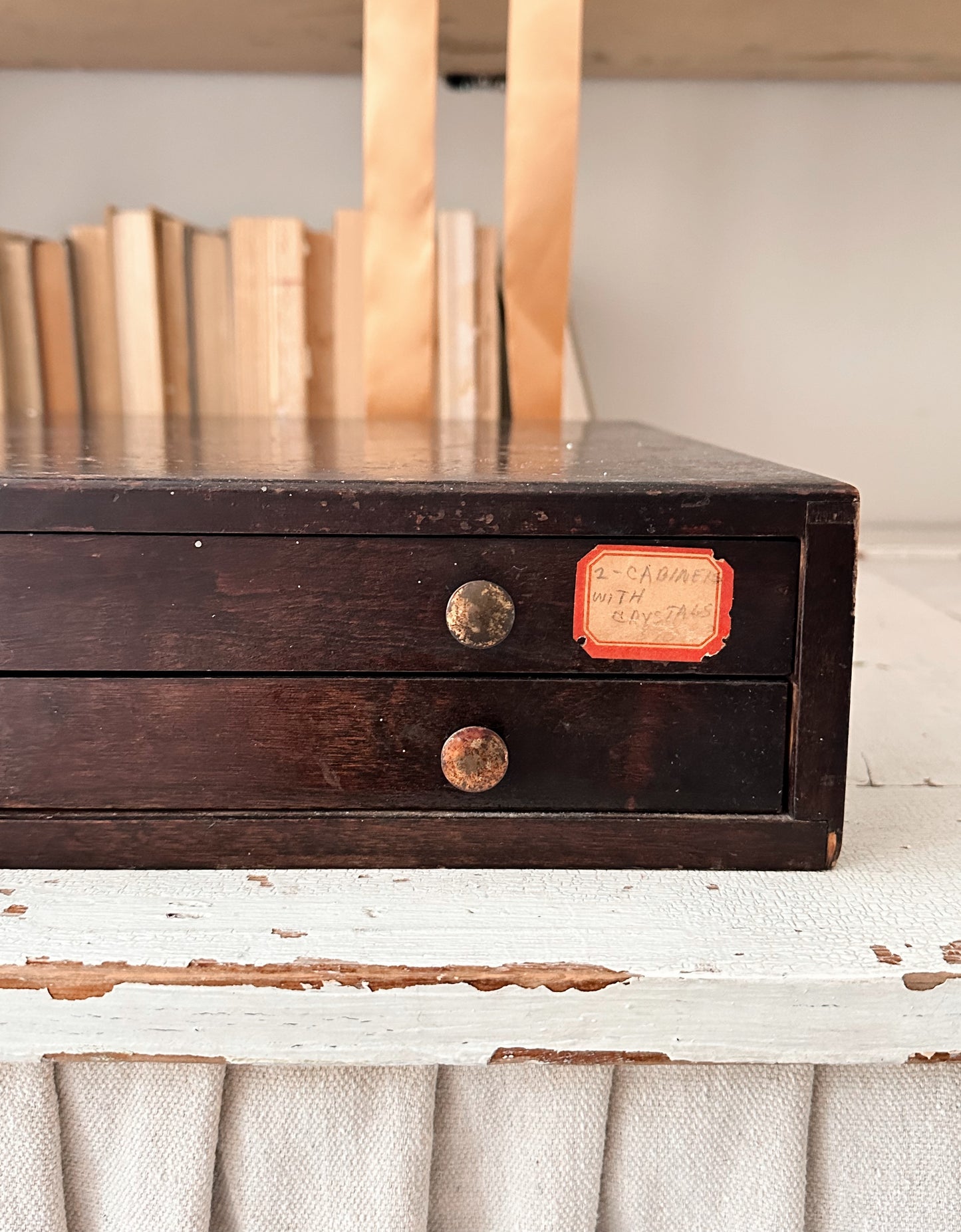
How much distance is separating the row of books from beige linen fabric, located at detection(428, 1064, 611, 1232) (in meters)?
0.93

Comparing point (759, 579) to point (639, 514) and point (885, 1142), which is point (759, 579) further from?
point (885, 1142)

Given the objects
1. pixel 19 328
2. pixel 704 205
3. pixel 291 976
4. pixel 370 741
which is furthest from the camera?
pixel 704 205

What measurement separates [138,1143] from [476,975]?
0.65ft

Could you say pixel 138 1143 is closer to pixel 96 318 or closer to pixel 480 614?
pixel 480 614

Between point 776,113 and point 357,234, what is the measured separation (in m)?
0.67

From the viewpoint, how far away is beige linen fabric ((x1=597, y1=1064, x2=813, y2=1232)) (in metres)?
0.51

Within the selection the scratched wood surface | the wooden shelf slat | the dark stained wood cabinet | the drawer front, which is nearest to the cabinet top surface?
the dark stained wood cabinet

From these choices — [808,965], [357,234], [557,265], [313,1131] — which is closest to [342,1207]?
[313,1131]

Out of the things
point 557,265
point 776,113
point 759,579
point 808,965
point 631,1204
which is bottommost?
point 631,1204

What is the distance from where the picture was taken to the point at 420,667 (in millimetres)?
564

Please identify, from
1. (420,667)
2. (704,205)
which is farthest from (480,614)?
(704,205)

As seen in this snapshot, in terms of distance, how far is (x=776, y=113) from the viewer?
150 centimetres

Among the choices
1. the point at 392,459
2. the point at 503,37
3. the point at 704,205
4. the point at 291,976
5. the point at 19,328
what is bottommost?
the point at 291,976

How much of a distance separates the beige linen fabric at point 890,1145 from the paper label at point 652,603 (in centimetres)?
23
